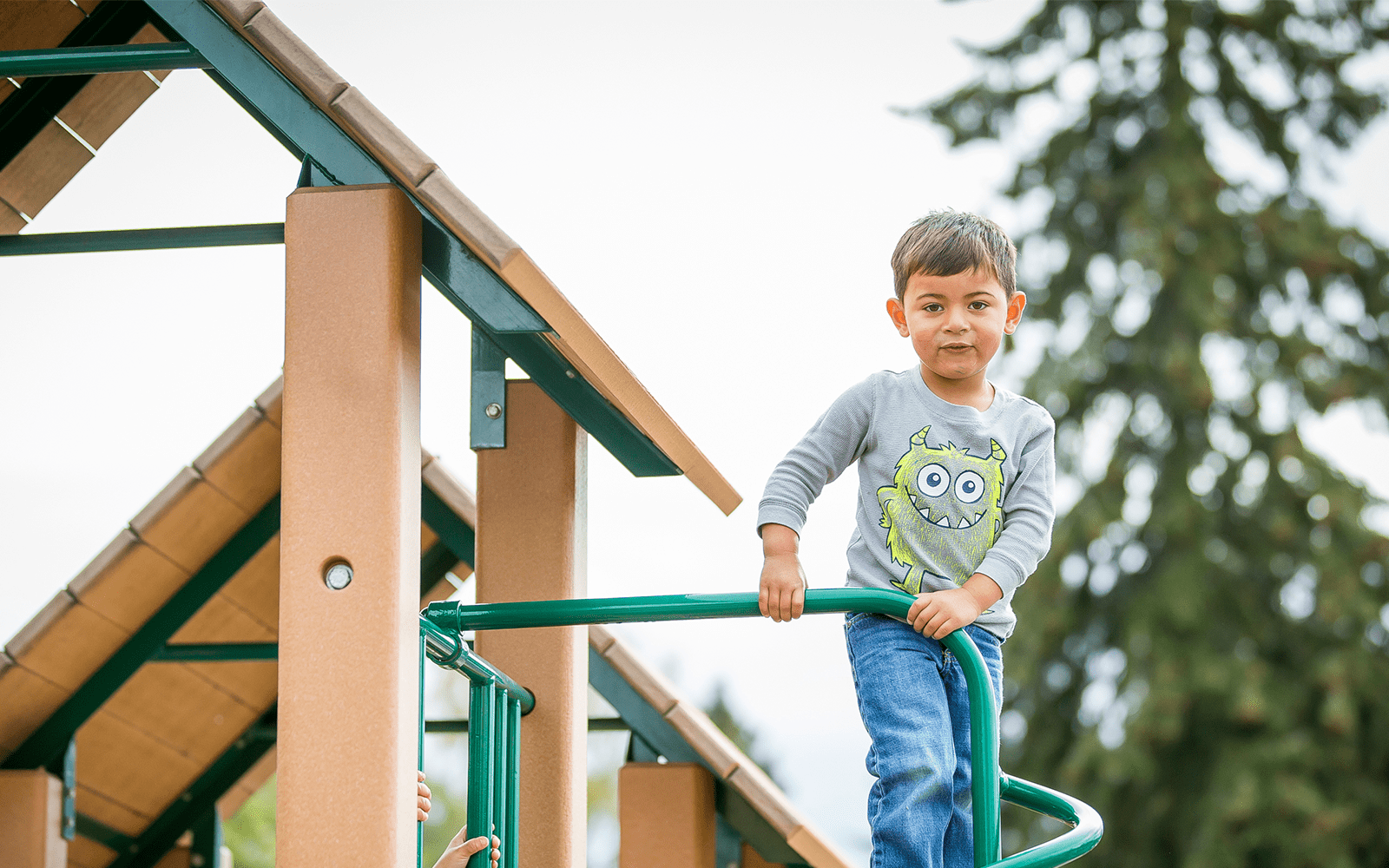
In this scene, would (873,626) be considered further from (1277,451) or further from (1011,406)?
(1277,451)

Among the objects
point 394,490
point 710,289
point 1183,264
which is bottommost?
point 394,490

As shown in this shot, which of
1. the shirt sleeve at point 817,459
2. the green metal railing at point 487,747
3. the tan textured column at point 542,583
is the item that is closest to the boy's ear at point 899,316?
the shirt sleeve at point 817,459

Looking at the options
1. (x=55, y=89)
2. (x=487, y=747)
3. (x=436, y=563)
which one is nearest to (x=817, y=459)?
(x=487, y=747)

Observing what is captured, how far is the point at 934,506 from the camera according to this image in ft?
8.27

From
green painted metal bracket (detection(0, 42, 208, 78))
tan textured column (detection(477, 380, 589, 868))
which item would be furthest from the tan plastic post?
green painted metal bracket (detection(0, 42, 208, 78))

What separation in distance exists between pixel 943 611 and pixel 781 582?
0.27 m

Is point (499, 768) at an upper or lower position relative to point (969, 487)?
lower

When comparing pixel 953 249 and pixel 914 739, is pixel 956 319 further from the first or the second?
pixel 914 739

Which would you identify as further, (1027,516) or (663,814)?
(663,814)

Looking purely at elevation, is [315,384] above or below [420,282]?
below

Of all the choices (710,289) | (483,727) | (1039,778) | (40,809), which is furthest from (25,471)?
(483,727)

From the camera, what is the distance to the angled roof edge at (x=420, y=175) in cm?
204

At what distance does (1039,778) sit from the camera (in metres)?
11.2

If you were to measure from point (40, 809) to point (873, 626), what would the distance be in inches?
136
